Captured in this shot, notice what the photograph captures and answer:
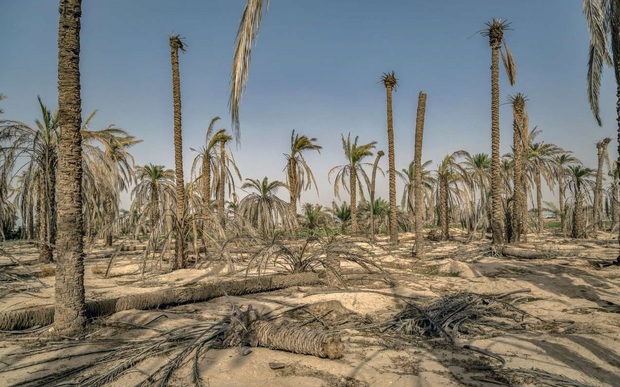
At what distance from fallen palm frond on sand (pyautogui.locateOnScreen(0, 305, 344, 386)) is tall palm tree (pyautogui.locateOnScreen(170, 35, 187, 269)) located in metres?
7.14

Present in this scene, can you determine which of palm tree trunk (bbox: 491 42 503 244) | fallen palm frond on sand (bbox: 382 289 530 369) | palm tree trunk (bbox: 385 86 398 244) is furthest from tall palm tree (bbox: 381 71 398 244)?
fallen palm frond on sand (bbox: 382 289 530 369)

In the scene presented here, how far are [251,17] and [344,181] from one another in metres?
23.7

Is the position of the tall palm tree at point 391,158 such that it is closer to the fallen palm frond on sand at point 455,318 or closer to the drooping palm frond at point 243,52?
the fallen palm frond on sand at point 455,318

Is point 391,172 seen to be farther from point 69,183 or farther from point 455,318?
point 69,183

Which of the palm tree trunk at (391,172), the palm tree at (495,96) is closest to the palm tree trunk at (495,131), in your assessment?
the palm tree at (495,96)

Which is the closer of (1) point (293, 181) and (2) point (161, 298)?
(2) point (161, 298)

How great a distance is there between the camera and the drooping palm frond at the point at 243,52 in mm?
3547

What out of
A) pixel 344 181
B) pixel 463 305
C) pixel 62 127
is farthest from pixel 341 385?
pixel 344 181

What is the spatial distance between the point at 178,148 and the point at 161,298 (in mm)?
7068

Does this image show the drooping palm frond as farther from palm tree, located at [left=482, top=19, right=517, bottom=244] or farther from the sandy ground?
palm tree, located at [left=482, top=19, right=517, bottom=244]

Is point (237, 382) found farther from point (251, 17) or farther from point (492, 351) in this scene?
point (251, 17)

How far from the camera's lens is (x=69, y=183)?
5785 millimetres

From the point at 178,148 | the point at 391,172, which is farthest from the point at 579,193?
the point at 178,148

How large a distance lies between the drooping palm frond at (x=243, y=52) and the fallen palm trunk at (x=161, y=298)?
4.22m
